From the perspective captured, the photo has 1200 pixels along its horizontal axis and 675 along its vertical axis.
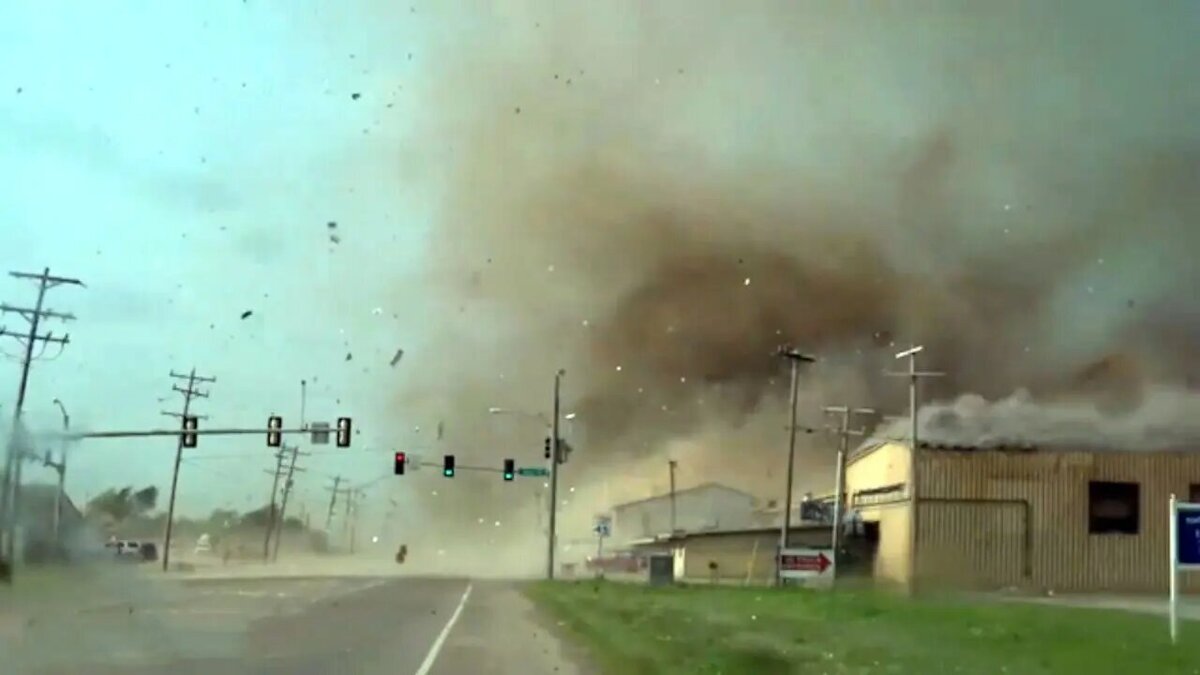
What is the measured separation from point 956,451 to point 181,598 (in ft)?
133

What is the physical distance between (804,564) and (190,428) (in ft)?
74.8

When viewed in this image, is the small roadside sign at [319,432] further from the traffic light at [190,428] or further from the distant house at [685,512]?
the distant house at [685,512]

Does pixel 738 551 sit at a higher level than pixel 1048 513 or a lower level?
lower

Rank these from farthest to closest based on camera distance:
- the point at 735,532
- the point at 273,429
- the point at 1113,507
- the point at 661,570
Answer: the point at 735,532 < the point at 661,570 < the point at 1113,507 < the point at 273,429

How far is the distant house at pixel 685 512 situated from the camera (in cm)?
10650

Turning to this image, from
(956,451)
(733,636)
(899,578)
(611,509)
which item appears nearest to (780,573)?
(899,578)

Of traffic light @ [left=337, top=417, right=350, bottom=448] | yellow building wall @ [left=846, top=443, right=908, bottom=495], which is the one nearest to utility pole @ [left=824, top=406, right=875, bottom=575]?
yellow building wall @ [left=846, top=443, right=908, bottom=495]

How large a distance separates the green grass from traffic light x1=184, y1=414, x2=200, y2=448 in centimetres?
1259

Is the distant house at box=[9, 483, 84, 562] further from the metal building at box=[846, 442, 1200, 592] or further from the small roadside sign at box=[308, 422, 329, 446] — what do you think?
the metal building at box=[846, 442, 1200, 592]

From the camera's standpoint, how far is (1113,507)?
6762 cm

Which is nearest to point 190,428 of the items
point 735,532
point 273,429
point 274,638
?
point 273,429

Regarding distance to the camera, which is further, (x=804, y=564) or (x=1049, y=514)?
(x=1049, y=514)

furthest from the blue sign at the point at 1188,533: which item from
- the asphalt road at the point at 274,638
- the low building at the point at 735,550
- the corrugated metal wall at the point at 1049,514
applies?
the low building at the point at 735,550

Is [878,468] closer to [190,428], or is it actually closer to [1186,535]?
[190,428]
